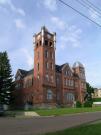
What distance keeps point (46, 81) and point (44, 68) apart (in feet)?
11.0

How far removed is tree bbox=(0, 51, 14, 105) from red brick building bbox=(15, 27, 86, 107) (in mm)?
7747

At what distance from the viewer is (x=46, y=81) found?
231 ft

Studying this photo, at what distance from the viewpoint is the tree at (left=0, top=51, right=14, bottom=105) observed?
64688mm

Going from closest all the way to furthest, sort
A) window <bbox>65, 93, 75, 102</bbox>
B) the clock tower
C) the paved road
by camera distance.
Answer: the paved road, the clock tower, window <bbox>65, 93, 75, 102</bbox>

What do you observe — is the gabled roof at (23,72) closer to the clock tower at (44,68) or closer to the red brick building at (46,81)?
the red brick building at (46,81)

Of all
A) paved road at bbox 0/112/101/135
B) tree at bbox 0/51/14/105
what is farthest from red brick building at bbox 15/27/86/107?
paved road at bbox 0/112/101/135

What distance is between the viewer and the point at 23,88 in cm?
8056

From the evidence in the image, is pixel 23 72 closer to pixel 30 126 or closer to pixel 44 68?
pixel 44 68

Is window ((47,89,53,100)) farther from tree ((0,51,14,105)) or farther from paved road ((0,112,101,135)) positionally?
paved road ((0,112,101,135))

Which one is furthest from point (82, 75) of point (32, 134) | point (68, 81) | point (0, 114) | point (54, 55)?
point (32, 134)

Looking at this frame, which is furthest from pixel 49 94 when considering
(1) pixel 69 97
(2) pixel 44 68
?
(1) pixel 69 97

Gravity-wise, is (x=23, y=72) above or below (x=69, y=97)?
above

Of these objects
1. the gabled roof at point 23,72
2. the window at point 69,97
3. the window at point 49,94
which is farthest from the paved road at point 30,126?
the gabled roof at point 23,72

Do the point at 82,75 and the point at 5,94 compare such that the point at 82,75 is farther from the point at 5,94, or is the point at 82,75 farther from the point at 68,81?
the point at 5,94
